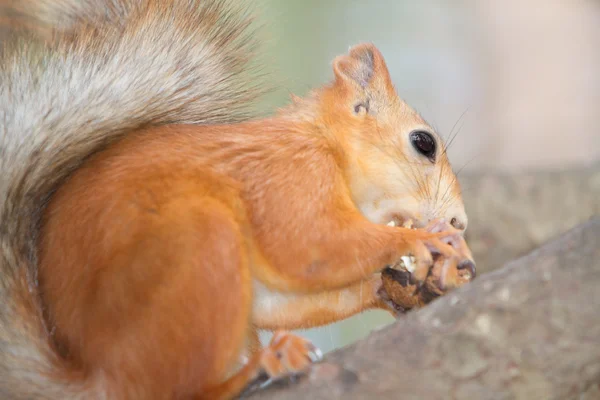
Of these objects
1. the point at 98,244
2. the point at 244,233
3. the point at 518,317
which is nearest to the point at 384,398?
the point at 518,317

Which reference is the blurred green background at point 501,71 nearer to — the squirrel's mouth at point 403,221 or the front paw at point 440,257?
the squirrel's mouth at point 403,221

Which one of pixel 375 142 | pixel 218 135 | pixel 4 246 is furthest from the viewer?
pixel 375 142

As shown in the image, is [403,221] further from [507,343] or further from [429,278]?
[507,343]

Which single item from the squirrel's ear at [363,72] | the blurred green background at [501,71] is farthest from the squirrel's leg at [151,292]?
the blurred green background at [501,71]

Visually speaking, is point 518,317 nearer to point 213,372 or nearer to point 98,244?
point 213,372

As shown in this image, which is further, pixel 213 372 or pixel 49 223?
pixel 49 223

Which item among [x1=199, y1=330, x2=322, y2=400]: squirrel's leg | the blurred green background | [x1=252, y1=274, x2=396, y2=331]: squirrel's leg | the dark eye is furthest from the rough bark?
the blurred green background
